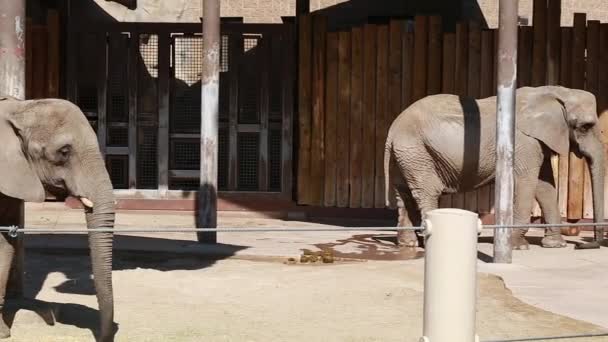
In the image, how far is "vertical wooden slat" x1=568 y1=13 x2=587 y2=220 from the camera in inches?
558

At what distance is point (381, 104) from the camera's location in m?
14.8

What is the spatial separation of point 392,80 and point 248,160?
231 centimetres

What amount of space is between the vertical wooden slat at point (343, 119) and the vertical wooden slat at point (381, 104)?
40cm

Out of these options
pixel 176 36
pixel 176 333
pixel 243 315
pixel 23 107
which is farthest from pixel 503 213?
pixel 176 36

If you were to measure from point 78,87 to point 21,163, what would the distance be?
29.5 ft

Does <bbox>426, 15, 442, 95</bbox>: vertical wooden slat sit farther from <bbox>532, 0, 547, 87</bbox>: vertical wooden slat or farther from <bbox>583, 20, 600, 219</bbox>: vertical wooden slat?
<bbox>583, 20, 600, 219</bbox>: vertical wooden slat

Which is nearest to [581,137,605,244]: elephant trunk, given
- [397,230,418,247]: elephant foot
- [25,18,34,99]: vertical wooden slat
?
[397,230,418,247]: elephant foot

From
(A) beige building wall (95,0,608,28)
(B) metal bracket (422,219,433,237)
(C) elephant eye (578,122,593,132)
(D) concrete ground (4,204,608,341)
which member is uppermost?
(A) beige building wall (95,0,608,28)

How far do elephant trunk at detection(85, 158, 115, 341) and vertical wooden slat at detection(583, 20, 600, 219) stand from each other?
28.4 feet

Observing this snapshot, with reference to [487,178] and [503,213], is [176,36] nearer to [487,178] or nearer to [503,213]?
[487,178]

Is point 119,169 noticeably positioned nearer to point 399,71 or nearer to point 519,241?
point 399,71

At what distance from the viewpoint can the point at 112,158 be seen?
15781mm

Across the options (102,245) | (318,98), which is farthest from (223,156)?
(102,245)

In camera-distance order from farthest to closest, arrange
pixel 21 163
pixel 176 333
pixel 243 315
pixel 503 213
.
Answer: pixel 503 213, pixel 243 315, pixel 176 333, pixel 21 163
